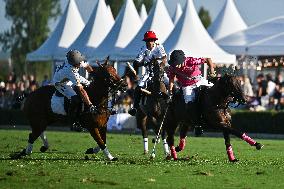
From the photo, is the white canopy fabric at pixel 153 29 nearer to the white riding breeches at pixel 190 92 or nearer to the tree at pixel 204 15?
the white riding breeches at pixel 190 92

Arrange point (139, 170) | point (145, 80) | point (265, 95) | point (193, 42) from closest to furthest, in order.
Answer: point (139, 170)
point (145, 80)
point (265, 95)
point (193, 42)

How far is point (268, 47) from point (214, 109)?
83.1ft

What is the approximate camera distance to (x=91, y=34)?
53.1 m

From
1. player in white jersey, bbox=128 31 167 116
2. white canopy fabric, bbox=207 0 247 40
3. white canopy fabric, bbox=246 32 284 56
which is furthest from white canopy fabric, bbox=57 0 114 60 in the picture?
player in white jersey, bbox=128 31 167 116

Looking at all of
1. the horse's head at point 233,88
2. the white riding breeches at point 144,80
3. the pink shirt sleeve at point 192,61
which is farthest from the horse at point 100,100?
the white riding breeches at point 144,80

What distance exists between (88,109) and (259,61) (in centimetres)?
2773

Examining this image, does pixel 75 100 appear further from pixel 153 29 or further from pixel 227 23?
pixel 227 23

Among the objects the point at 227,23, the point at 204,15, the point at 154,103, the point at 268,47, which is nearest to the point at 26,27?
the point at 204,15

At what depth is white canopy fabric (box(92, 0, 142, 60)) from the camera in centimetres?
4934

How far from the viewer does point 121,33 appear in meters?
50.6

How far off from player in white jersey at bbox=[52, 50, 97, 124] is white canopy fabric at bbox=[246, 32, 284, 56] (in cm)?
2485

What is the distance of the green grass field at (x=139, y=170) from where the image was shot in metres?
17.5

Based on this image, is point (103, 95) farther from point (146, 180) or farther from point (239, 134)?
point (146, 180)

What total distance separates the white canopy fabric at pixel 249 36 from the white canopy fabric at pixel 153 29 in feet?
8.20
